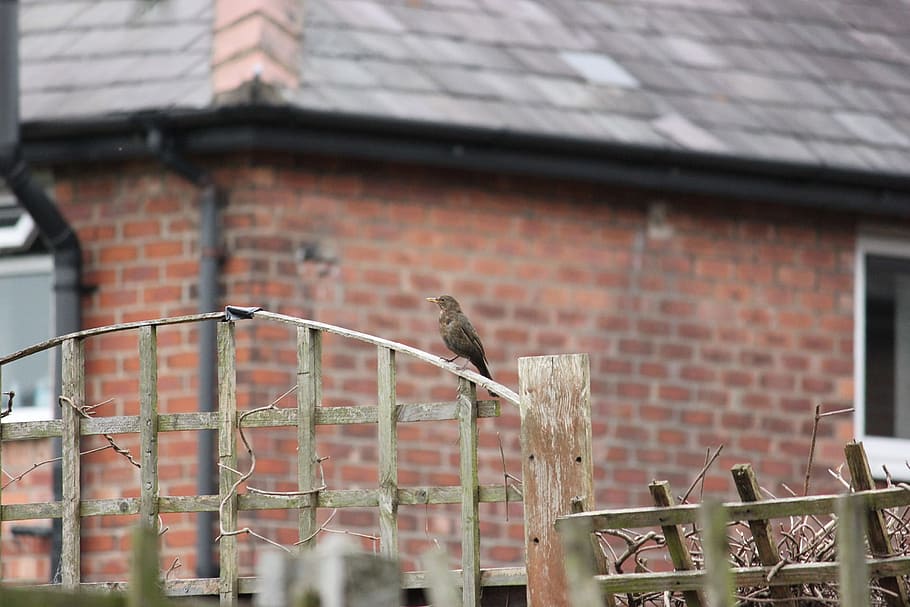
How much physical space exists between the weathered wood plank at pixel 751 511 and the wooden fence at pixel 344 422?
11.1 inches

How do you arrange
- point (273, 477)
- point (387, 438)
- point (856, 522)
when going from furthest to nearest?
point (273, 477) → point (387, 438) → point (856, 522)

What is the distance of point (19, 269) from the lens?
946cm

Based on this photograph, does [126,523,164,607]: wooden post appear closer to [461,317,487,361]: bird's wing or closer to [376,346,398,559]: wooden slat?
[376,346,398,559]: wooden slat

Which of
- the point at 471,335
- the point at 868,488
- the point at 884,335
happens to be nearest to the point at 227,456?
the point at 471,335

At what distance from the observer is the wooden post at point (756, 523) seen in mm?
4730

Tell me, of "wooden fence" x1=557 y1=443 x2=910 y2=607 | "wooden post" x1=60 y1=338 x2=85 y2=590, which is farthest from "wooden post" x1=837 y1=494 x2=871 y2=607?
"wooden post" x1=60 y1=338 x2=85 y2=590

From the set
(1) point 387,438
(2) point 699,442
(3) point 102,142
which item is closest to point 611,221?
(2) point 699,442

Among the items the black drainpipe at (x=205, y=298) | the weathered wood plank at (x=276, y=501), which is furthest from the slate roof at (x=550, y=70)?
the weathered wood plank at (x=276, y=501)

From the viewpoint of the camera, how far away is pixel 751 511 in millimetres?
4672

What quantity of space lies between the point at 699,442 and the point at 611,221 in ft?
4.15

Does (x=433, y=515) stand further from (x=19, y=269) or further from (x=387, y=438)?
(x=387, y=438)

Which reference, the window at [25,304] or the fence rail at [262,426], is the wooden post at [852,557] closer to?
the fence rail at [262,426]

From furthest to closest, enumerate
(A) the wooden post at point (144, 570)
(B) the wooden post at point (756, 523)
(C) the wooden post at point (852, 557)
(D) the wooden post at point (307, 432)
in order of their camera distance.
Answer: (D) the wooden post at point (307, 432)
(B) the wooden post at point (756, 523)
(C) the wooden post at point (852, 557)
(A) the wooden post at point (144, 570)

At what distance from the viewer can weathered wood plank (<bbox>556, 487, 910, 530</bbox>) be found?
4555mm
